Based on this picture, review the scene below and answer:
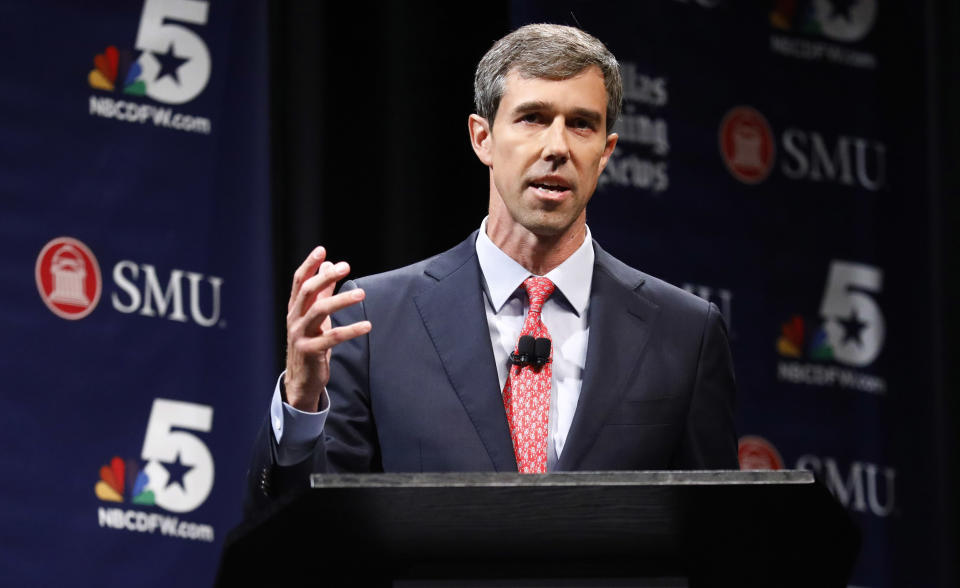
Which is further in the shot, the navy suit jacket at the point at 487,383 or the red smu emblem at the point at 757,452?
the red smu emblem at the point at 757,452

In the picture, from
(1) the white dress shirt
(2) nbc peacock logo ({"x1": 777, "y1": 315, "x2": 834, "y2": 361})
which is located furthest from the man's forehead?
(2) nbc peacock logo ({"x1": 777, "y1": 315, "x2": 834, "y2": 361})

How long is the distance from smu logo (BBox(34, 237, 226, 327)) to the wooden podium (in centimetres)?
216

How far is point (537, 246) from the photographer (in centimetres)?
223

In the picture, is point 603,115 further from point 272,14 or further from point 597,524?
point 272,14

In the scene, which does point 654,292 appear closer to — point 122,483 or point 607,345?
point 607,345

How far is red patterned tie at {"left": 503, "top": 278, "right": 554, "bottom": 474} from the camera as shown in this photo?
2033 millimetres

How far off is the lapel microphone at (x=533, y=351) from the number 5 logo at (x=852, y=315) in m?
2.41

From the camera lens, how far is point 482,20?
13.6 feet

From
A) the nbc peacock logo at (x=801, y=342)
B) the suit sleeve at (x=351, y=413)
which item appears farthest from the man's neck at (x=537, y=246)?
→ the nbc peacock logo at (x=801, y=342)

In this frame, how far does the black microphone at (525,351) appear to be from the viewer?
2.06 m

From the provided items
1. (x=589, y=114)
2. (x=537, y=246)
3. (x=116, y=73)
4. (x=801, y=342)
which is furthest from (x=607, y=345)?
(x=801, y=342)

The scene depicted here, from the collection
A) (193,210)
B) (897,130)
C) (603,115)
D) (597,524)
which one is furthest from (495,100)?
(897,130)

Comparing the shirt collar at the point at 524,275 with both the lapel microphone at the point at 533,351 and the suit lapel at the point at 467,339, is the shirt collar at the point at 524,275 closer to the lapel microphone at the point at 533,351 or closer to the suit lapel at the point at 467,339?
the suit lapel at the point at 467,339

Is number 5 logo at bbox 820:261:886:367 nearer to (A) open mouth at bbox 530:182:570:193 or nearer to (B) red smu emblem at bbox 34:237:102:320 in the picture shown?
(B) red smu emblem at bbox 34:237:102:320
